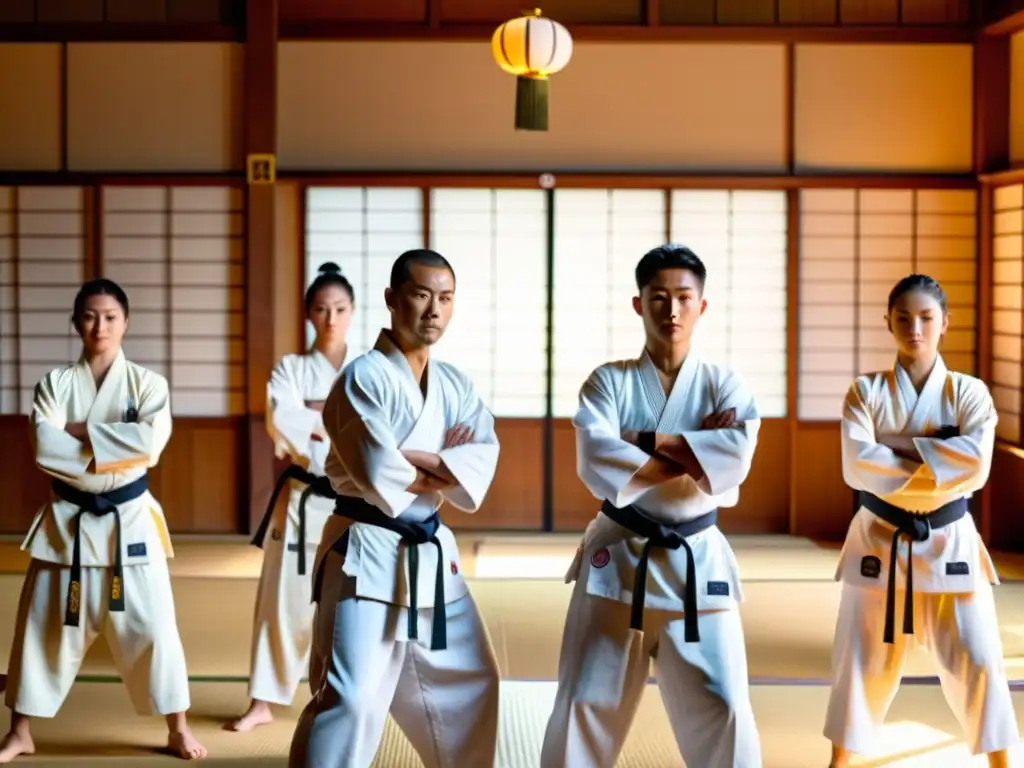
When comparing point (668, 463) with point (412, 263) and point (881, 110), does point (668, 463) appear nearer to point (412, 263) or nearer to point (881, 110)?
point (412, 263)

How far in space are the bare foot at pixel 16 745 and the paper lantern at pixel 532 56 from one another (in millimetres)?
3856

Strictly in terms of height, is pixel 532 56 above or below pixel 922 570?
above

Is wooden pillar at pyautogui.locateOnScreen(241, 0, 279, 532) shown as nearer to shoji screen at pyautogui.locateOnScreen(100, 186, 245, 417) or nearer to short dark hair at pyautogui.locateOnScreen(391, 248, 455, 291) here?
shoji screen at pyautogui.locateOnScreen(100, 186, 245, 417)

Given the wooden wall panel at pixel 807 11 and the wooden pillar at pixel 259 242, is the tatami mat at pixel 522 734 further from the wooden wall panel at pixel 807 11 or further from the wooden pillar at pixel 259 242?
the wooden wall panel at pixel 807 11

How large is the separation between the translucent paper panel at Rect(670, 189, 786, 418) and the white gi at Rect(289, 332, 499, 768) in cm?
508

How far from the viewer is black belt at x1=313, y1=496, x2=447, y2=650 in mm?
3180

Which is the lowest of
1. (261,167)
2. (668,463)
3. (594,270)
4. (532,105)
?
(668,463)

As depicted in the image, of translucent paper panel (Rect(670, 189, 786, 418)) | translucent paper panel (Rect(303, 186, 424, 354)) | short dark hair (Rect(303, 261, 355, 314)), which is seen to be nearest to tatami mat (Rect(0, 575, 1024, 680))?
short dark hair (Rect(303, 261, 355, 314))

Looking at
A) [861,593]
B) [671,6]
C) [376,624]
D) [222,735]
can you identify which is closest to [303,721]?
[376,624]

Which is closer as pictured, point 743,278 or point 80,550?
point 80,550

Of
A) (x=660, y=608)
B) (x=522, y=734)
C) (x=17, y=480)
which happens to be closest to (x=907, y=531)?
(x=660, y=608)

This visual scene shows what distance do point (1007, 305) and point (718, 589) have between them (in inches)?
203

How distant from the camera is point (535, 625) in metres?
5.63

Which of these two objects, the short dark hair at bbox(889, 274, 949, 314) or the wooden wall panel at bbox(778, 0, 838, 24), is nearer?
the short dark hair at bbox(889, 274, 949, 314)
